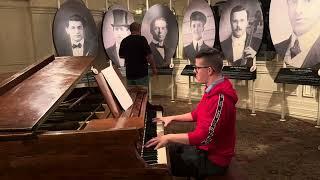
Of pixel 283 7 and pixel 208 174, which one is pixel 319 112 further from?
pixel 208 174

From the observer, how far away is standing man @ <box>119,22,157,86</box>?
194 inches

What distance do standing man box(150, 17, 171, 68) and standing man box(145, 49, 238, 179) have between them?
4202 mm

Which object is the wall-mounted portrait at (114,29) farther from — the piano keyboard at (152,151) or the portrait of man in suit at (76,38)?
the piano keyboard at (152,151)

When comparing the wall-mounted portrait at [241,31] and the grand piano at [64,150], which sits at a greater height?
the wall-mounted portrait at [241,31]

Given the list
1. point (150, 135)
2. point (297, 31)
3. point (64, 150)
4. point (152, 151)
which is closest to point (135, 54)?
point (297, 31)

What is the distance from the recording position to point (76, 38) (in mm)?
5754

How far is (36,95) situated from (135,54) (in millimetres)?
3192

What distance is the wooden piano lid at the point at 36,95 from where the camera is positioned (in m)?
1.49

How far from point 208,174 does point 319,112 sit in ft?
10.5

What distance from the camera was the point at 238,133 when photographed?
4.73m

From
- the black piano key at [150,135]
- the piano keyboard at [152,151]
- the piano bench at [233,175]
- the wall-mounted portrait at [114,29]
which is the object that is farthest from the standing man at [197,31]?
the piano bench at [233,175]

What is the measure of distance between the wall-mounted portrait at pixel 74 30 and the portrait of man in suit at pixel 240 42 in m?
2.30

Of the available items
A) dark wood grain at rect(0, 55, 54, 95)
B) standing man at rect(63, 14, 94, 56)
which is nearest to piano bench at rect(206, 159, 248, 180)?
dark wood grain at rect(0, 55, 54, 95)

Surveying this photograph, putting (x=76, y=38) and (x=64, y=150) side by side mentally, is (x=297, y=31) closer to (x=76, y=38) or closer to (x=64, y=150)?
(x=76, y=38)
